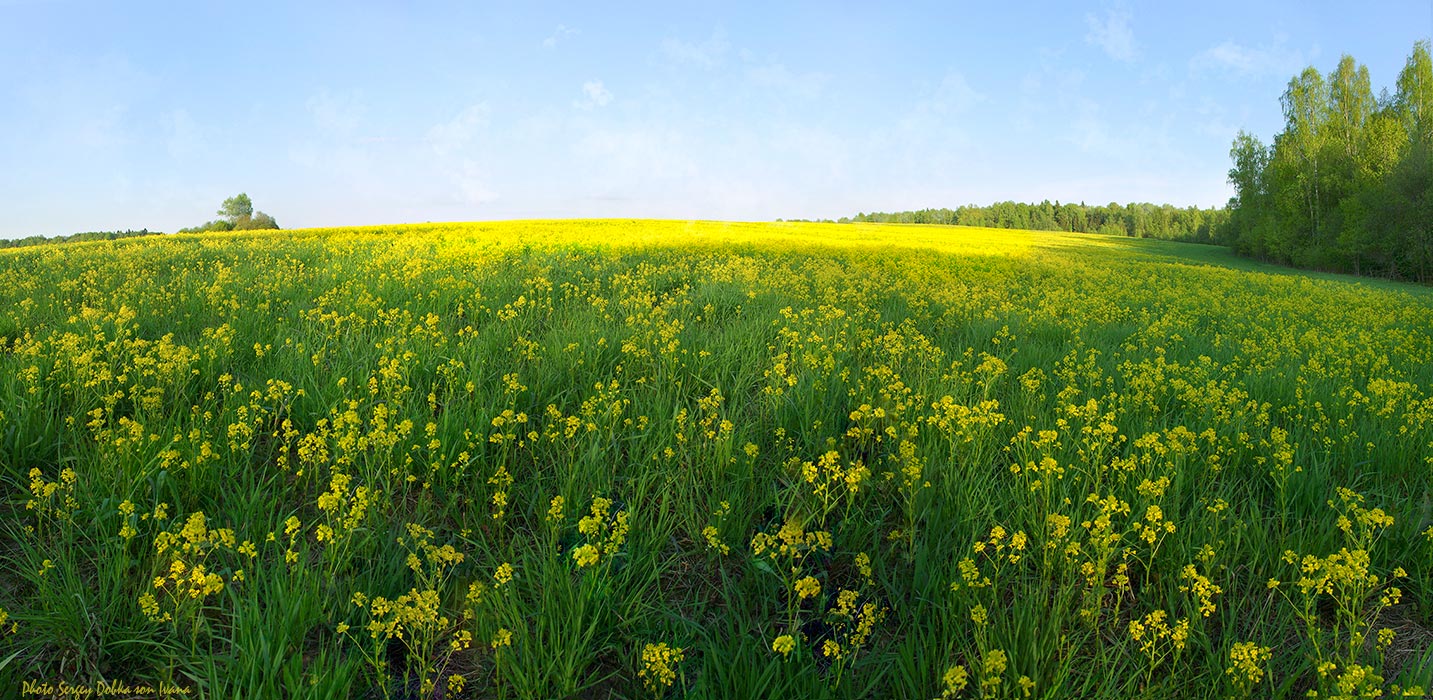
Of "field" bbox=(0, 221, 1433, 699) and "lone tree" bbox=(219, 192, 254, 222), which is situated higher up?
"lone tree" bbox=(219, 192, 254, 222)

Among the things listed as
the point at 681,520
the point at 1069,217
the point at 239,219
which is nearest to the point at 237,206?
the point at 239,219

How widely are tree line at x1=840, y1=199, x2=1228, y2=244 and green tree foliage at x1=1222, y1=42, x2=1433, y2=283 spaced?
6389 cm

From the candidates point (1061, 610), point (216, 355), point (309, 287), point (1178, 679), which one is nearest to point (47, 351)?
point (216, 355)

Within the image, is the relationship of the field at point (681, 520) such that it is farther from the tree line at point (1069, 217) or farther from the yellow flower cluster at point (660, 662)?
the tree line at point (1069, 217)

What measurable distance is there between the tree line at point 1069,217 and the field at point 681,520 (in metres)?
110

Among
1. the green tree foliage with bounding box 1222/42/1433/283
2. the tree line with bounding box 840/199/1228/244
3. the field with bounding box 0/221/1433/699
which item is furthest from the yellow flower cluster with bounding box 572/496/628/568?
the tree line with bounding box 840/199/1228/244

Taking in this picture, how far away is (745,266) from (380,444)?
943cm

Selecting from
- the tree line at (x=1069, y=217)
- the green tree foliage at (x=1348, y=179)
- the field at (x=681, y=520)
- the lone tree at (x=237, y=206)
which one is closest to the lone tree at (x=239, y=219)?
the lone tree at (x=237, y=206)

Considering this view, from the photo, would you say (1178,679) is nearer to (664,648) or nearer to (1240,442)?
(664,648)

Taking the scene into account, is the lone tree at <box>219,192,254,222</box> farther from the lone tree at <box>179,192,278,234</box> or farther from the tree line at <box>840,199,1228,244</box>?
the tree line at <box>840,199,1228,244</box>

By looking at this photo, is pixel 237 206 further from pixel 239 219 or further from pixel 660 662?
pixel 660 662

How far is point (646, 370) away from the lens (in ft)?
16.2

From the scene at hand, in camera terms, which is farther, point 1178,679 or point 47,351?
point 47,351

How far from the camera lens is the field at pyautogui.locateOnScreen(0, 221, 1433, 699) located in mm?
2268
